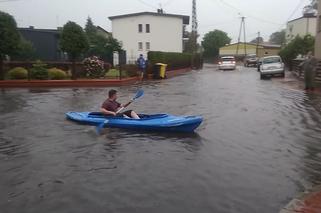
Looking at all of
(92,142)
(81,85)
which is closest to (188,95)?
(81,85)

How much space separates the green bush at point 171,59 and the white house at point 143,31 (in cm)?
582

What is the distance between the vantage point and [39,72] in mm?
27906

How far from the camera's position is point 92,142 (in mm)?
11195

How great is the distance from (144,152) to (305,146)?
3.82 metres

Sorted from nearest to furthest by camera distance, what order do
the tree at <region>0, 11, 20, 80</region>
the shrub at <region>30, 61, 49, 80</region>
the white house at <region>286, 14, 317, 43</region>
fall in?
the tree at <region>0, 11, 20, 80</region>
the shrub at <region>30, 61, 49, 80</region>
the white house at <region>286, 14, 317, 43</region>

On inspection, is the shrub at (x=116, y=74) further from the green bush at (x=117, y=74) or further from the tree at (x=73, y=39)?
the tree at (x=73, y=39)

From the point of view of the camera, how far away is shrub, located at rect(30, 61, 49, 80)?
2789cm

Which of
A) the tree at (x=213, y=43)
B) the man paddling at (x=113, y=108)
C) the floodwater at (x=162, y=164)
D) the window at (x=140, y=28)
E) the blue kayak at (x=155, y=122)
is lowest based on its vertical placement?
the floodwater at (x=162, y=164)

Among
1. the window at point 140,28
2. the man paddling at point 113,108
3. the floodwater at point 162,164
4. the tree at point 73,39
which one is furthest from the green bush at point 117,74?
the window at point 140,28

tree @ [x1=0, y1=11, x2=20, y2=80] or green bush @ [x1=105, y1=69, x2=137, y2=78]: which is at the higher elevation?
tree @ [x1=0, y1=11, x2=20, y2=80]

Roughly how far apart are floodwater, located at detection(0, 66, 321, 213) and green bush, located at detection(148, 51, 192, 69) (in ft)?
65.1

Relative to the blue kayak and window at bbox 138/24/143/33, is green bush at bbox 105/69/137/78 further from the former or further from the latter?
window at bbox 138/24/143/33

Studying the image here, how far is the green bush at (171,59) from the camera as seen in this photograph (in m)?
35.8

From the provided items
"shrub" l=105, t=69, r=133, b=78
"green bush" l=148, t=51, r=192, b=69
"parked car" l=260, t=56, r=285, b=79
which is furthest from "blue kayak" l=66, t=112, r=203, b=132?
"parked car" l=260, t=56, r=285, b=79
